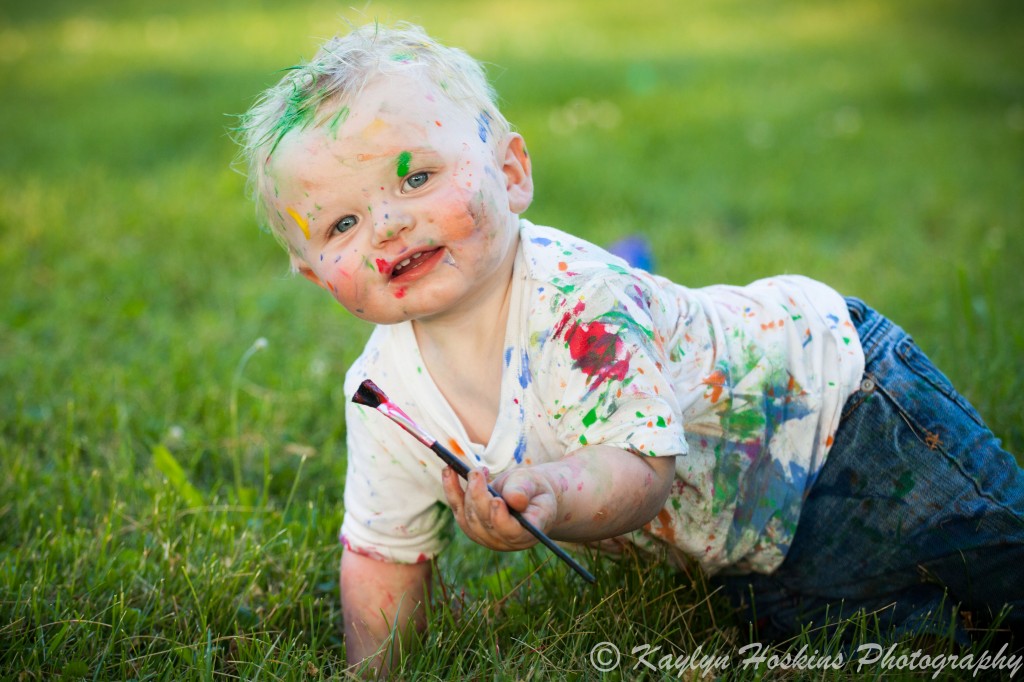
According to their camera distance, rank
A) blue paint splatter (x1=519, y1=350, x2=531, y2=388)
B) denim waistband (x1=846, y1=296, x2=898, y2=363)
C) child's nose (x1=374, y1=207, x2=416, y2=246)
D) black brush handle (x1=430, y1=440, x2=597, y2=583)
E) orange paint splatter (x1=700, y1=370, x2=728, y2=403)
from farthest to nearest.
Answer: denim waistband (x1=846, y1=296, x2=898, y2=363)
orange paint splatter (x1=700, y1=370, x2=728, y2=403)
blue paint splatter (x1=519, y1=350, x2=531, y2=388)
child's nose (x1=374, y1=207, x2=416, y2=246)
black brush handle (x1=430, y1=440, x2=597, y2=583)

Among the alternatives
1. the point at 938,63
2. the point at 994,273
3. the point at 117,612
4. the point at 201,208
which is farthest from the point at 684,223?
the point at 938,63

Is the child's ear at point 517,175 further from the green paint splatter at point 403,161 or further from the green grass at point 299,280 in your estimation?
the green grass at point 299,280

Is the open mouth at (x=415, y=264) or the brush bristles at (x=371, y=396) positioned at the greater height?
the open mouth at (x=415, y=264)

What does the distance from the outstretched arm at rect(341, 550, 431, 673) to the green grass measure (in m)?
0.08

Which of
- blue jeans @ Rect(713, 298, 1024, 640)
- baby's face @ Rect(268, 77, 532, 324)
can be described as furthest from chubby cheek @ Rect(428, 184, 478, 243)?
blue jeans @ Rect(713, 298, 1024, 640)

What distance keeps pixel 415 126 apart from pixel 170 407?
1.64m

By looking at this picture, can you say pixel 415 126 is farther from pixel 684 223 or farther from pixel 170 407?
pixel 684 223

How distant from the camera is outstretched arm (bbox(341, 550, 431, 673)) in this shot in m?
2.05

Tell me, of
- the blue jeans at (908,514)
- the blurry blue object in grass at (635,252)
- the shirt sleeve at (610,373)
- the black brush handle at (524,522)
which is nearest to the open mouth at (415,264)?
the shirt sleeve at (610,373)

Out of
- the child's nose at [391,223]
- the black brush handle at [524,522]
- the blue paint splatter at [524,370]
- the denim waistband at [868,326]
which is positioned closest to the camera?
the black brush handle at [524,522]

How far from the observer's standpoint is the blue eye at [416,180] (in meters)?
1.78

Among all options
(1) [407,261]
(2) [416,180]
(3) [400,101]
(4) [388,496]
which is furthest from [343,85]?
(4) [388,496]

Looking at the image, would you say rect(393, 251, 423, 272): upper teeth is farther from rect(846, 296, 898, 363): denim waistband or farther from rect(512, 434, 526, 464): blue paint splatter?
rect(846, 296, 898, 363): denim waistband

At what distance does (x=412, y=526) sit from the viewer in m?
2.06
